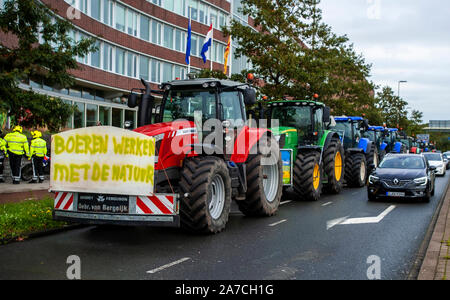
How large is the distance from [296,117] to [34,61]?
861 centimetres

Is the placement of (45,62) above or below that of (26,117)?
above

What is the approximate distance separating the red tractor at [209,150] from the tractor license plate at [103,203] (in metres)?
0.63

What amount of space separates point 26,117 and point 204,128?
146 inches

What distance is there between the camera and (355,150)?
784 inches

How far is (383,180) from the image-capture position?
14.9 metres

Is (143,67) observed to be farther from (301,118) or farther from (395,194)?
(395,194)

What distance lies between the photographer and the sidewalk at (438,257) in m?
6.11

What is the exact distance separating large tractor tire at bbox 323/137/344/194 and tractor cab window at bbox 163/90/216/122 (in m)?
7.33

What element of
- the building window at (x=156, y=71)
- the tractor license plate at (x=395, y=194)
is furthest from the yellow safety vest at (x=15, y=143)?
the building window at (x=156, y=71)

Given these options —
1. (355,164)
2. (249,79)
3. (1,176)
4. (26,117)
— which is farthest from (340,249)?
(1,176)

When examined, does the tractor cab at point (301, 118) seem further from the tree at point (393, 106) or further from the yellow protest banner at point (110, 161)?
the tree at point (393, 106)

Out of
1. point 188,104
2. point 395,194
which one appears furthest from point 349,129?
point 188,104

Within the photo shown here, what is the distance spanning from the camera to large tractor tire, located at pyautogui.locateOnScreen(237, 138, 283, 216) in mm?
10711
